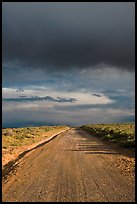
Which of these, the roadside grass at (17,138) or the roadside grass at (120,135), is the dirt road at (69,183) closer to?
the roadside grass at (120,135)

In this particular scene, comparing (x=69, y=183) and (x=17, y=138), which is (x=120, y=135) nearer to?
(x=17, y=138)

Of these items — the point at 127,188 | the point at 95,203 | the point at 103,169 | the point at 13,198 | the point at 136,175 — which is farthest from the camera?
the point at 103,169

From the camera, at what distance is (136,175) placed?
43.7 ft

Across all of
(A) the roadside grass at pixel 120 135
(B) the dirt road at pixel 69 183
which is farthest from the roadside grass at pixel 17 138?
(B) the dirt road at pixel 69 183

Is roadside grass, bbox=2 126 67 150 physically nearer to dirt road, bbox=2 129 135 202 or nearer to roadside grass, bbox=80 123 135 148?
roadside grass, bbox=80 123 135 148

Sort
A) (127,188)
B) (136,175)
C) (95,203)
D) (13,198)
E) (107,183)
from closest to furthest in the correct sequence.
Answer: (95,203)
(13,198)
(127,188)
(107,183)
(136,175)

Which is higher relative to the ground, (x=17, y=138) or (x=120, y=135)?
(x=120, y=135)

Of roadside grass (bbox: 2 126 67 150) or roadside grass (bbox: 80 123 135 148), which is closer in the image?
roadside grass (bbox: 80 123 135 148)

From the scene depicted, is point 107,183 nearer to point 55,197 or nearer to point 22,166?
point 55,197

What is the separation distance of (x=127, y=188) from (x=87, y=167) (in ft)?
16.5

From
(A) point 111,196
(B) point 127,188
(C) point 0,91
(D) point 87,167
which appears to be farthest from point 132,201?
(D) point 87,167

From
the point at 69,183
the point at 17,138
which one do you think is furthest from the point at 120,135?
the point at 69,183

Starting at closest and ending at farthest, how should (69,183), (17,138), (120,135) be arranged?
(69,183), (120,135), (17,138)

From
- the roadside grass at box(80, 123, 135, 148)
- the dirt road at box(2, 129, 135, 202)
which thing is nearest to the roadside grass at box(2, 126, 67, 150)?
the roadside grass at box(80, 123, 135, 148)
